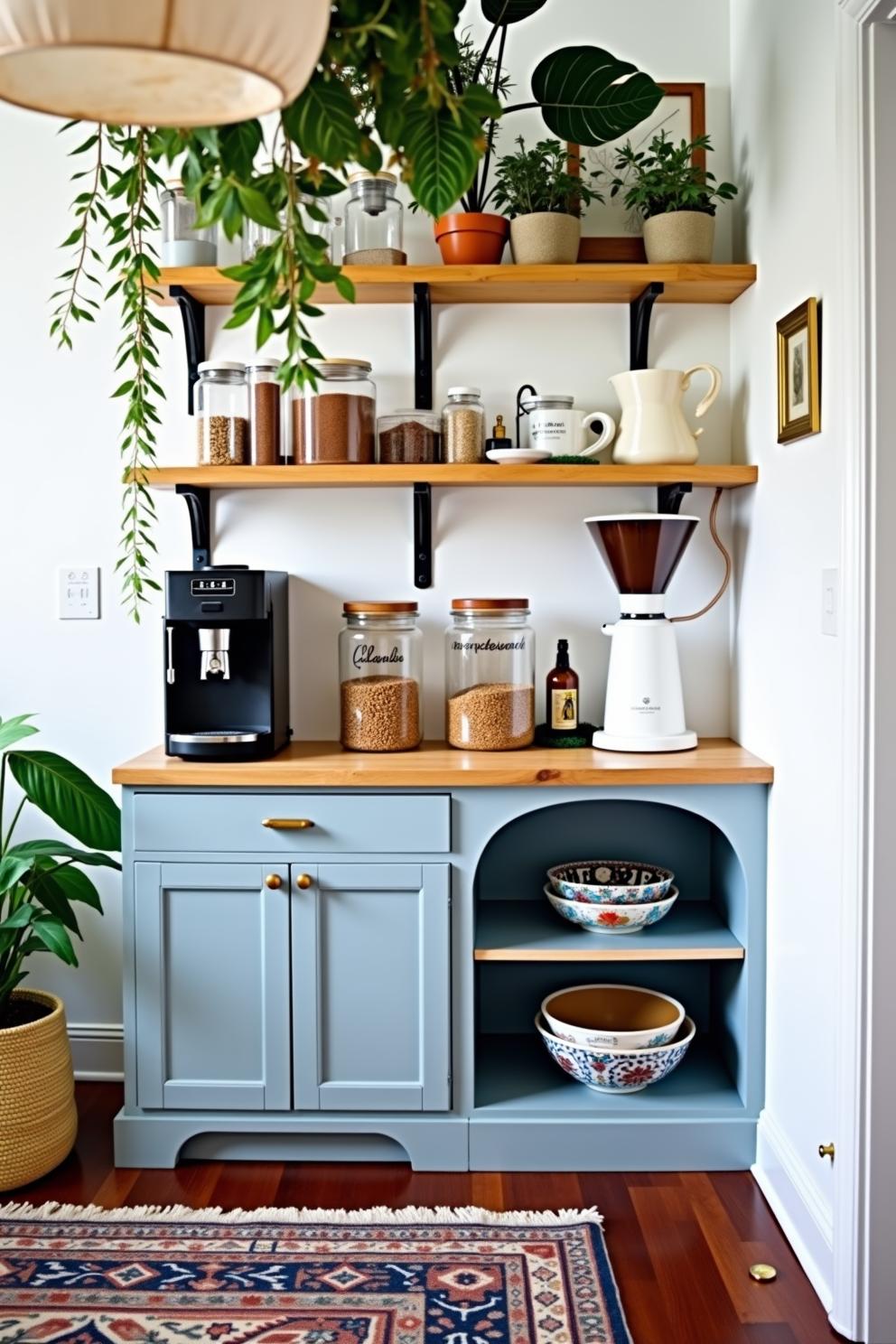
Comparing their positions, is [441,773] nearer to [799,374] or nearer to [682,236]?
[799,374]

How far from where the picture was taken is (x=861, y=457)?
5.89 ft

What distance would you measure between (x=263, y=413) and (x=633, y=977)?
151 cm

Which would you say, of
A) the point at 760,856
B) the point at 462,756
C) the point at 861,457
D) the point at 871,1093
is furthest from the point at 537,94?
the point at 871,1093

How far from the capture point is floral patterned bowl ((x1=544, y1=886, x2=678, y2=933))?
2.45 meters

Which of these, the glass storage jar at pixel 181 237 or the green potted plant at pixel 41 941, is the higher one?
the glass storage jar at pixel 181 237

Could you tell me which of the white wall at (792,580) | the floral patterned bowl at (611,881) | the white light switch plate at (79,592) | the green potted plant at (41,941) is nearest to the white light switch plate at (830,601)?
the white wall at (792,580)

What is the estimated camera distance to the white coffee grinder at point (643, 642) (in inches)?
98.0

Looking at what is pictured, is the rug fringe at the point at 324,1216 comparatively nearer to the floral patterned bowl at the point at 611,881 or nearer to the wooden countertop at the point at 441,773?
the floral patterned bowl at the point at 611,881

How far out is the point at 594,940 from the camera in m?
2.46

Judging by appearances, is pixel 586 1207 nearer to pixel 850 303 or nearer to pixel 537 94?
pixel 850 303

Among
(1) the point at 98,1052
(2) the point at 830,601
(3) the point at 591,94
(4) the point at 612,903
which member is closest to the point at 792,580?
(2) the point at 830,601

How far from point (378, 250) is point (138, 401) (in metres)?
1.09

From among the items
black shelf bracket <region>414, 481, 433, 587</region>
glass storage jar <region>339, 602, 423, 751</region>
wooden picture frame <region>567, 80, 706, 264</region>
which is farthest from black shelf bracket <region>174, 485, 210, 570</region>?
wooden picture frame <region>567, 80, 706, 264</region>

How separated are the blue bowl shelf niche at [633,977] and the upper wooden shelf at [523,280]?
1.06 metres
